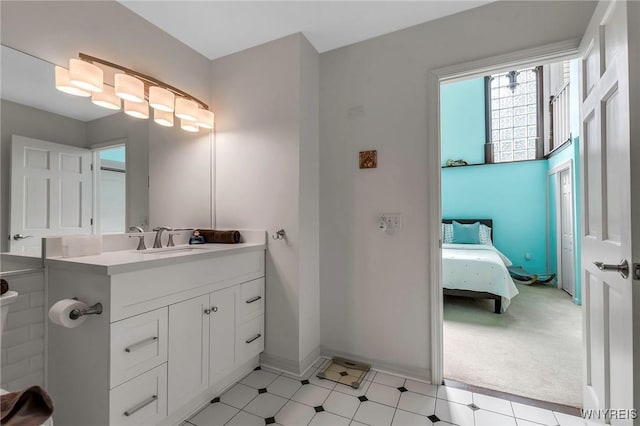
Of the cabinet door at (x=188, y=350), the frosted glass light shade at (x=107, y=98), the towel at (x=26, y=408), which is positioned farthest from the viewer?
the frosted glass light shade at (x=107, y=98)

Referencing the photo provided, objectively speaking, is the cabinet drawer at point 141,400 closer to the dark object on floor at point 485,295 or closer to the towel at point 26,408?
the towel at point 26,408

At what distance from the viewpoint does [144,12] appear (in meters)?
1.87

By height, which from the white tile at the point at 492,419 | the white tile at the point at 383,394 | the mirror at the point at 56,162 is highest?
the mirror at the point at 56,162

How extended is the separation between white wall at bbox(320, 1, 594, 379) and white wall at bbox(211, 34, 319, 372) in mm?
148

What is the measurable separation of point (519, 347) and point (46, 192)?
11.7ft

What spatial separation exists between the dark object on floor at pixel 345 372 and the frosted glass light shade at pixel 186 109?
2164 mm

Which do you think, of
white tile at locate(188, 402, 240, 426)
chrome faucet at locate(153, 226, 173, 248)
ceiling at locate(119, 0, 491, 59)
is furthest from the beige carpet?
ceiling at locate(119, 0, 491, 59)

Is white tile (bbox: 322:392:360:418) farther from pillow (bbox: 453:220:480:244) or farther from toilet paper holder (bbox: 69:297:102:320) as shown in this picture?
pillow (bbox: 453:220:480:244)

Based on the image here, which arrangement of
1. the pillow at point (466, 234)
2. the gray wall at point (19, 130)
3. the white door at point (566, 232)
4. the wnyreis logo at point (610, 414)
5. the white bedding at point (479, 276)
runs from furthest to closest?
the pillow at point (466, 234) < the white door at point (566, 232) < the white bedding at point (479, 276) < the gray wall at point (19, 130) < the wnyreis logo at point (610, 414)

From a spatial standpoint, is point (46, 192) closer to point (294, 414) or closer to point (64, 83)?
point (64, 83)

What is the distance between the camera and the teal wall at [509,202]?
5.05m


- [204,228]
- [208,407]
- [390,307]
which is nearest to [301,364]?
[208,407]

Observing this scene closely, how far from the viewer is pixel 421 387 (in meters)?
1.86

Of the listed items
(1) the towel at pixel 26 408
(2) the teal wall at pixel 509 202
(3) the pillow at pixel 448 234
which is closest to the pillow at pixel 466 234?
(3) the pillow at pixel 448 234
